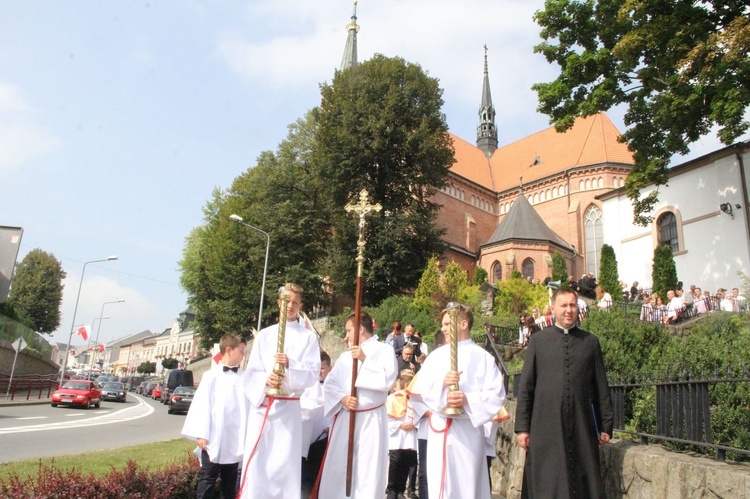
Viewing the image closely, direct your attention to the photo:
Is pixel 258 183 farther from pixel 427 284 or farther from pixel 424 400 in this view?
pixel 424 400

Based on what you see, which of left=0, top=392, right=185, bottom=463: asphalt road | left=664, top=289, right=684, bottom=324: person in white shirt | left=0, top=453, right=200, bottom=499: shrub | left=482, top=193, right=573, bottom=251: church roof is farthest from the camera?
left=482, top=193, right=573, bottom=251: church roof

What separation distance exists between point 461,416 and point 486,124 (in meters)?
66.2

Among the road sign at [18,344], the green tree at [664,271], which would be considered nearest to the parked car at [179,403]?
the road sign at [18,344]

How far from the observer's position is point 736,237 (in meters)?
26.5

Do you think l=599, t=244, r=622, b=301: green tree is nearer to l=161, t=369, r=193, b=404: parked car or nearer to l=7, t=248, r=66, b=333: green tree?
l=161, t=369, r=193, b=404: parked car

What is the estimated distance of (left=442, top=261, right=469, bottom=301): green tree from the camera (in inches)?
1093

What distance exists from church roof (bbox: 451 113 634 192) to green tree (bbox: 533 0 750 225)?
76.1ft

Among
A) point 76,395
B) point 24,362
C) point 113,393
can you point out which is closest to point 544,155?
point 113,393

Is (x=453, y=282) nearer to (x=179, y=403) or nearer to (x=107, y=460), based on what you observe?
(x=179, y=403)

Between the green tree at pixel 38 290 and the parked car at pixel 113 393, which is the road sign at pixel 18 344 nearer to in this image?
the parked car at pixel 113 393

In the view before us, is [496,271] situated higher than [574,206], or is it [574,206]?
[574,206]

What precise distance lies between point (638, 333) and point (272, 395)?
6585 millimetres

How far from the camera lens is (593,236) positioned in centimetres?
4572

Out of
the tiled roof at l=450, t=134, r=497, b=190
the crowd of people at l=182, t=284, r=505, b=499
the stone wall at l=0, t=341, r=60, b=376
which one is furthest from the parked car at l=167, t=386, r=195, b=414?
the tiled roof at l=450, t=134, r=497, b=190
